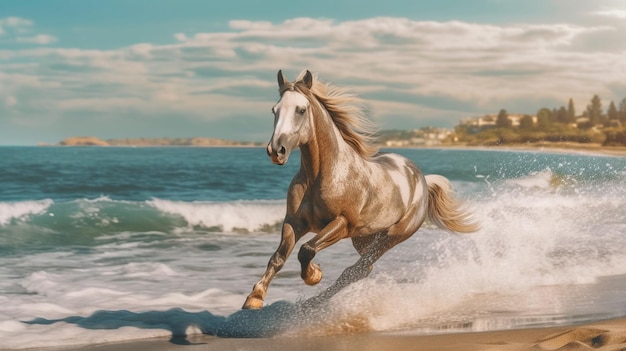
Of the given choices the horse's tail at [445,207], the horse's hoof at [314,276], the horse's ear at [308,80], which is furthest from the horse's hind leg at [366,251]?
the horse's ear at [308,80]

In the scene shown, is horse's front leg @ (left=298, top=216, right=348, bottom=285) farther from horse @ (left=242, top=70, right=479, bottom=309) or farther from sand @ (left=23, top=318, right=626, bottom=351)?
sand @ (left=23, top=318, right=626, bottom=351)

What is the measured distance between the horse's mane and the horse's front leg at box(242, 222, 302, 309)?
848 millimetres

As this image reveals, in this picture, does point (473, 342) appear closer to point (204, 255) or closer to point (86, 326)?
point (86, 326)

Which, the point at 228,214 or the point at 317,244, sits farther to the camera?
the point at 228,214

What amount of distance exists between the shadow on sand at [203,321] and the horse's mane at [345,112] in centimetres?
135

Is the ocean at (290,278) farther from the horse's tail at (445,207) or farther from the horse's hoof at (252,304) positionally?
the horse's hoof at (252,304)

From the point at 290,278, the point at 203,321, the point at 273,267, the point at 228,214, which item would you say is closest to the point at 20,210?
the point at 228,214

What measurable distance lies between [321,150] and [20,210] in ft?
48.3

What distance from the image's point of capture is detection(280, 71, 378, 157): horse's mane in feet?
19.0

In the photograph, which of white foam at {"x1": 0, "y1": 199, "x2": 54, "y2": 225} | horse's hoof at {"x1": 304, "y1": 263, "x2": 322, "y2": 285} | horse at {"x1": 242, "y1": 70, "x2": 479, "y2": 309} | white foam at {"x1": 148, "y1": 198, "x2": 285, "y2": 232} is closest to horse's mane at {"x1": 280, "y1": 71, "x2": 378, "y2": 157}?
horse at {"x1": 242, "y1": 70, "x2": 479, "y2": 309}

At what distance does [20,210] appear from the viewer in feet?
61.8

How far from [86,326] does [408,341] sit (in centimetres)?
275

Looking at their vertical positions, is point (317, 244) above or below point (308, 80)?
below

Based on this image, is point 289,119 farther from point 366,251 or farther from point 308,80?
point 366,251
